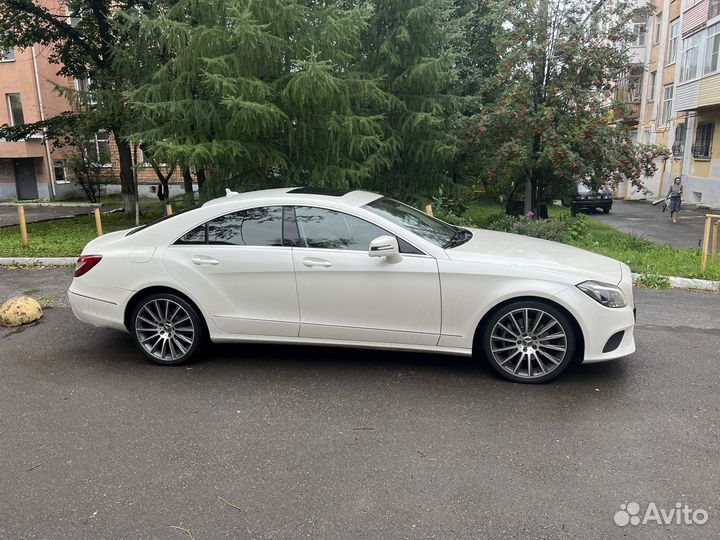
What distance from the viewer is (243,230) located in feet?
16.3

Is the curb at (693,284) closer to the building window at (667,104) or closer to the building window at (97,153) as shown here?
the building window at (97,153)

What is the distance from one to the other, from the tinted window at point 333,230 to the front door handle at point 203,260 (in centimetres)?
79

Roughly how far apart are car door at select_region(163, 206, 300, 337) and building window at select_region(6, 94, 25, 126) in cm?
2895

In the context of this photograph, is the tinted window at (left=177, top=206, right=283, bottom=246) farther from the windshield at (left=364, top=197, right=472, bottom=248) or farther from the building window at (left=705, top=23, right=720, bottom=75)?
the building window at (left=705, top=23, right=720, bottom=75)

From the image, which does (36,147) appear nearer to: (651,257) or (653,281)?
(651,257)

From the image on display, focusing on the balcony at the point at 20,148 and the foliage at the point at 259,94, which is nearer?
the foliage at the point at 259,94

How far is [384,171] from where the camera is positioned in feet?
42.9

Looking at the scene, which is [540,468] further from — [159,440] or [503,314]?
[159,440]

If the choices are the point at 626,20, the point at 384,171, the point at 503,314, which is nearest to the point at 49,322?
the point at 503,314

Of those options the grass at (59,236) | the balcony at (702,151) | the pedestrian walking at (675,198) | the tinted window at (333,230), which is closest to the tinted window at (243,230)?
the tinted window at (333,230)

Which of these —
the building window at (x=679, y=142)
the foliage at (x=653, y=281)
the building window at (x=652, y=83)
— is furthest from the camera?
the building window at (x=652, y=83)

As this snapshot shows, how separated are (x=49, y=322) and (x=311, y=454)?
14.2ft

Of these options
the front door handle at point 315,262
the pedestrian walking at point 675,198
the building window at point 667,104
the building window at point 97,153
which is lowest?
the pedestrian walking at point 675,198

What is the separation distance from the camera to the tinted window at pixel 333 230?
4711 millimetres
